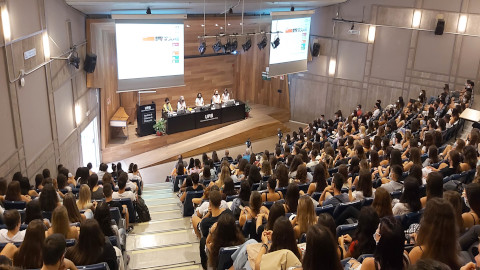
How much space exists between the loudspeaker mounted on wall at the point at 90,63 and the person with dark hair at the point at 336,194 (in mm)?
8131

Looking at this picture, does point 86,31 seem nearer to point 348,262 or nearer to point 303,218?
point 303,218

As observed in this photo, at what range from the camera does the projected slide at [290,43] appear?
14714 millimetres

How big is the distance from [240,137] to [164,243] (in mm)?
9526

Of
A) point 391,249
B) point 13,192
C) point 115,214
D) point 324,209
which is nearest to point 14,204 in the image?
point 13,192

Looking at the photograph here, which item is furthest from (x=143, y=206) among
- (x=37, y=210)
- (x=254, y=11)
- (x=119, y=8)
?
(x=254, y=11)

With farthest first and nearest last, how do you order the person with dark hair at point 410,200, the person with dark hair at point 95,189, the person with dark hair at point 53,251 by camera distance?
the person with dark hair at point 95,189 < the person with dark hair at point 410,200 < the person with dark hair at point 53,251

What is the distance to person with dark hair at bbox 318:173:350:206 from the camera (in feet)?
16.6

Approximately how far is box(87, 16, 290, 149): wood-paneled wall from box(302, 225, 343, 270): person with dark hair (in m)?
10.4

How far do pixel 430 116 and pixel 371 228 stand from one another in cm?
746

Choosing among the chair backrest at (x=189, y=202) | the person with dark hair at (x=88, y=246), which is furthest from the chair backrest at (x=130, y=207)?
the person with dark hair at (x=88, y=246)

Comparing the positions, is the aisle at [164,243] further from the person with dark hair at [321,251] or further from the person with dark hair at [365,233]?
the person with dark hair at [321,251]

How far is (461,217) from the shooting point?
3.64 m

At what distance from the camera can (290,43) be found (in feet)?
50.2

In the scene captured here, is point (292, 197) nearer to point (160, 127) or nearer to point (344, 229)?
point (344, 229)
